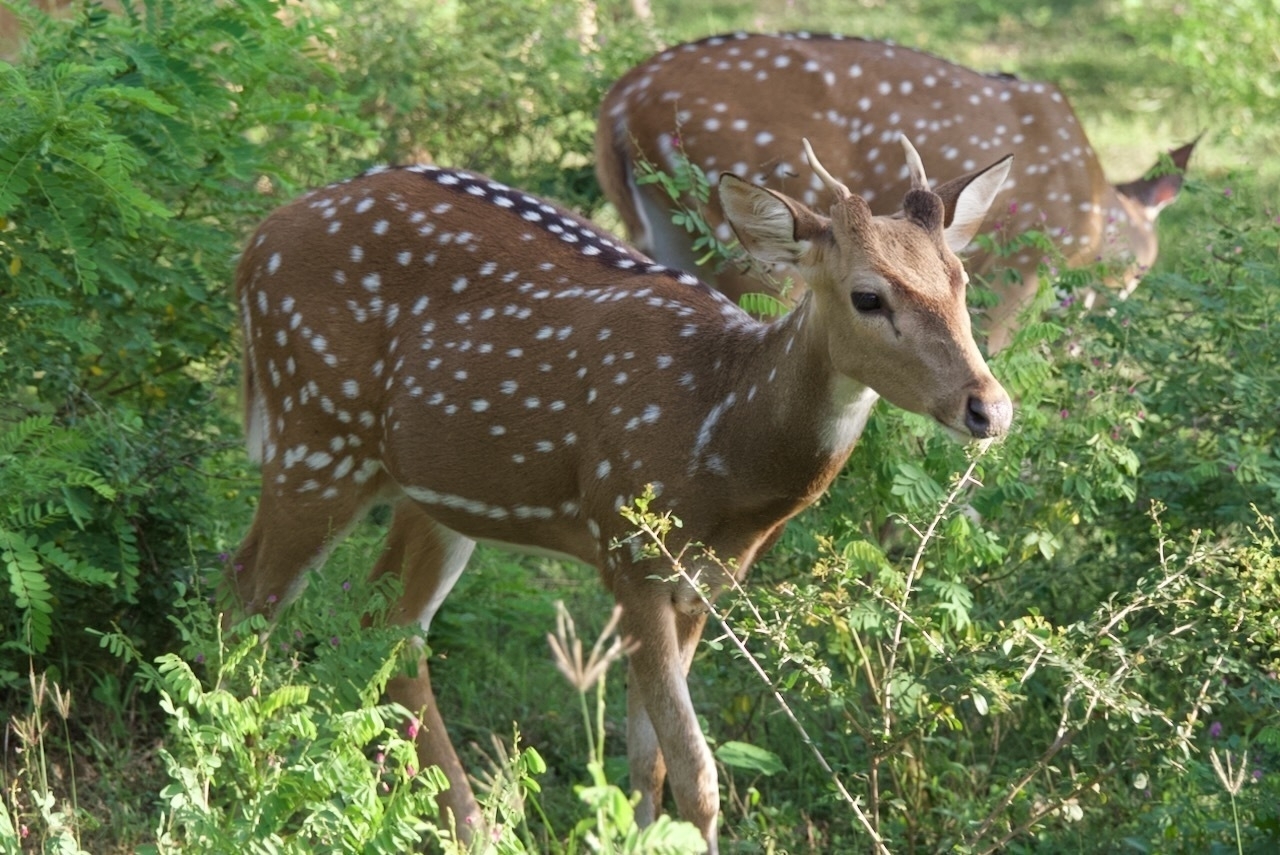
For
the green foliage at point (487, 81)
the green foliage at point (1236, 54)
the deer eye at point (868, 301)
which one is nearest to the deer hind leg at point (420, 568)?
the deer eye at point (868, 301)

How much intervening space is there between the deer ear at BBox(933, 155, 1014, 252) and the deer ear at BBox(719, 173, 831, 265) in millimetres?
391

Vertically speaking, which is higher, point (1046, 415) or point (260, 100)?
point (260, 100)

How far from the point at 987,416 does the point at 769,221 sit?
825 millimetres

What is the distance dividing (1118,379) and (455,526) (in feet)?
6.66

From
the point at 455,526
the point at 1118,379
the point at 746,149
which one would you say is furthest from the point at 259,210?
the point at 1118,379

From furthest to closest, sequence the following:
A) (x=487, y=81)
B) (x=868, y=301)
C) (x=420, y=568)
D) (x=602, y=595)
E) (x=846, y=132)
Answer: (x=487, y=81)
(x=846, y=132)
(x=602, y=595)
(x=420, y=568)
(x=868, y=301)

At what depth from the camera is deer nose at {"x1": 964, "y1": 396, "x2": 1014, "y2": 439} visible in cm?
408

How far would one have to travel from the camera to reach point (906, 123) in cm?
803

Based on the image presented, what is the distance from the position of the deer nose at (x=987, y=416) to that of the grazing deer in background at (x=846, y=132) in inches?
125

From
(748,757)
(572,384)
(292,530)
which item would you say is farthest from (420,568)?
(748,757)

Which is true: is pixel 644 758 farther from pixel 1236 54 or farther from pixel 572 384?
pixel 1236 54

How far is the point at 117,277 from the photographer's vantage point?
543 cm

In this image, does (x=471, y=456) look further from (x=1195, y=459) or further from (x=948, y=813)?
(x=1195, y=459)

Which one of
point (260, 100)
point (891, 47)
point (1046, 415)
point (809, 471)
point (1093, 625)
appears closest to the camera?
point (1093, 625)
